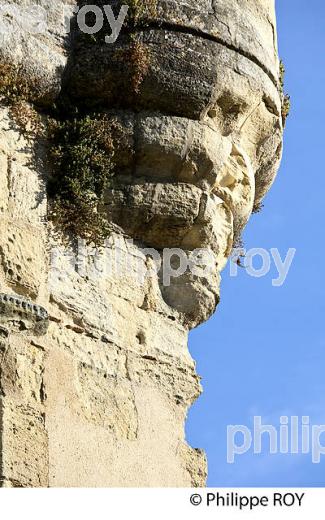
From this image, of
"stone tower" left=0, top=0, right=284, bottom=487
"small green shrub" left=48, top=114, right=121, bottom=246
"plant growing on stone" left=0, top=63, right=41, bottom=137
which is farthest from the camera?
"small green shrub" left=48, top=114, right=121, bottom=246

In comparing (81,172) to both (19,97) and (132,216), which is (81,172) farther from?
(19,97)

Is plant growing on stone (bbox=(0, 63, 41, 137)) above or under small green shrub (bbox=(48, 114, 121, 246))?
above

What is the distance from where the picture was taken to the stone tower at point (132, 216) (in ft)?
32.7

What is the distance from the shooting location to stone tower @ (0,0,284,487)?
997 cm

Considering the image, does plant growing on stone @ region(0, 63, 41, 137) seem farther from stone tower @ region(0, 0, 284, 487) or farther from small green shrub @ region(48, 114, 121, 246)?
small green shrub @ region(48, 114, 121, 246)

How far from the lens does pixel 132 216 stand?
10.6m

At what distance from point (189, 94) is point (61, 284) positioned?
1.23 m

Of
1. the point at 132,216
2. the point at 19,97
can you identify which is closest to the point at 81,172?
the point at 132,216

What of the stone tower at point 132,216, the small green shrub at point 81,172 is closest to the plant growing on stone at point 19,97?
the stone tower at point 132,216

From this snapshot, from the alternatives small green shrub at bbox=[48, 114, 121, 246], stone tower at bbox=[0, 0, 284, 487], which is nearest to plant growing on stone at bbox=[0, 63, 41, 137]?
stone tower at bbox=[0, 0, 284, 487]

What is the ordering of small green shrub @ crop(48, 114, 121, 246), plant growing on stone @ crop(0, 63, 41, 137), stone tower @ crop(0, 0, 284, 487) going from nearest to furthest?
1. stone tower @ crop(0, 0, 284, 487)
2. plant growing on stone @ crop(0, 63, 41, 137)
3. small green shrub @ crop(48, 114, 121, 246)

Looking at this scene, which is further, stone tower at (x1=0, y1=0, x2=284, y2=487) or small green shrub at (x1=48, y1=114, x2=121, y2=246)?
small green shrub at (x1=48, y1=114, x2=121, y2=246)

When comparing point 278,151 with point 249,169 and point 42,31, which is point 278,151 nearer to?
point 249,169

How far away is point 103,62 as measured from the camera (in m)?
10.6
